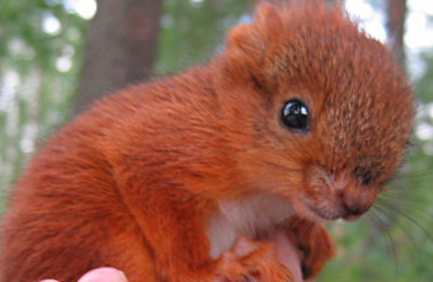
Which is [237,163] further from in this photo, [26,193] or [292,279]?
[26,193]

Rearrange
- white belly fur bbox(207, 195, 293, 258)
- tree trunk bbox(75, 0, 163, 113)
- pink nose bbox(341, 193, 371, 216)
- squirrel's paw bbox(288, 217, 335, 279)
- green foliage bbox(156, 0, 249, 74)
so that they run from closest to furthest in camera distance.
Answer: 1. pink nose bbox(341, 193, 371, 216)
2. white belly fur bbox(207, 195, 293, 258)
3. squirrel's paw bbox(288, 217, 335, 279)
4. tree trunk bbox(75, 0, 163, 113)
5. green foliage bbox(156, 0, 249, 74)

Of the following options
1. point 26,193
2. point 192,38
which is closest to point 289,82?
point 26,193

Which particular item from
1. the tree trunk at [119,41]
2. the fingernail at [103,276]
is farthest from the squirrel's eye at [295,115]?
the tree trunk at [119,41]

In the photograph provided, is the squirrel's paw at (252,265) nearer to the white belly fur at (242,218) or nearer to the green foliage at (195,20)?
the white belly fur at (242,218)

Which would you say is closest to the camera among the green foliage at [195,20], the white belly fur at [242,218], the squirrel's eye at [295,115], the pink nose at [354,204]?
the pink nose at [354,204]

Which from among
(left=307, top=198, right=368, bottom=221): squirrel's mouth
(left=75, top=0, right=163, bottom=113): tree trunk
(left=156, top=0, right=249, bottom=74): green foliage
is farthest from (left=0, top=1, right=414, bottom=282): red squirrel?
(left=156, top=0, right=249, bottom=74): green foliage

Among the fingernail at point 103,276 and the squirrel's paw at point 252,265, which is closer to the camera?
the fingernail at point 103,276

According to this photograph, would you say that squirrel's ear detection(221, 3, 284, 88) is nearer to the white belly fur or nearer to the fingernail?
the white belly fur
